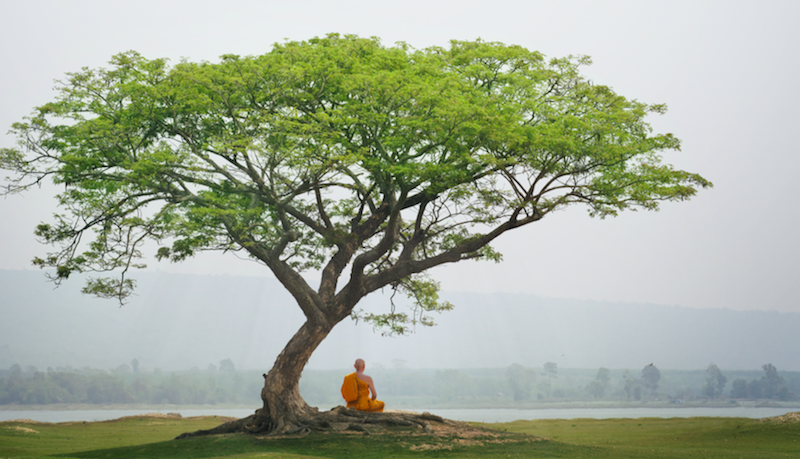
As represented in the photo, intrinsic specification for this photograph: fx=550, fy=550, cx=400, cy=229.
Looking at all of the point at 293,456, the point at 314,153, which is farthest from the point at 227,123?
the point at 293,456

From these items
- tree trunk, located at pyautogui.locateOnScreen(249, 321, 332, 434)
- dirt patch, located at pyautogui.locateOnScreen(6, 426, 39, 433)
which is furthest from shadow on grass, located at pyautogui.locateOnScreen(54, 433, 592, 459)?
dirt patch, located at pyautogui.locateOnScreen(6, 426, 39, 433)

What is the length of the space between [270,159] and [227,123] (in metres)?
2.05

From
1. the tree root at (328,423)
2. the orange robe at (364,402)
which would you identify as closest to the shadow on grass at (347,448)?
the tree root at (328,423)

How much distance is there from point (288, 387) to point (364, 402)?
180cm

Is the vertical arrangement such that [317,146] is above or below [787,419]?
above

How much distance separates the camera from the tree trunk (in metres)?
12.5

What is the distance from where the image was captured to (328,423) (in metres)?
12.1

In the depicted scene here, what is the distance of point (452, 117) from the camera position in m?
10.6

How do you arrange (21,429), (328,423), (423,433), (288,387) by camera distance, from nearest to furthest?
1. (423,433)
2. (328,423)
3. (288,387)
4. (21,429)

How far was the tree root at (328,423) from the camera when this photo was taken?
12016mm

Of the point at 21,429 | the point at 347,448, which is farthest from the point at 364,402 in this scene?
the point at 21,429

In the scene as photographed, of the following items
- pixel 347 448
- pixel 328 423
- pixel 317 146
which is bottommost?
pixel 347 448

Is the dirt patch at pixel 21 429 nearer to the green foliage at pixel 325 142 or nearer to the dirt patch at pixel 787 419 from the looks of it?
the green foliage at pixel 325 142

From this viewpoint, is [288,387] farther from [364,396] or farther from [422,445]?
[422,445]
